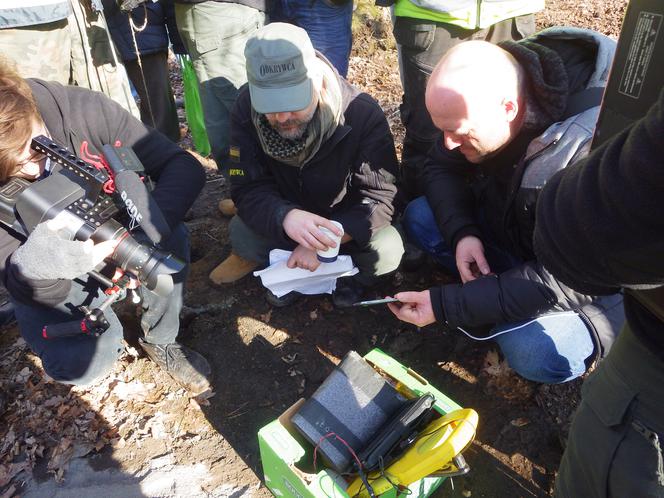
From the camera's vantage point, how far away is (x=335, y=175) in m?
2.80

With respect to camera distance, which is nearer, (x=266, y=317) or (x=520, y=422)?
(x=520, y=422)

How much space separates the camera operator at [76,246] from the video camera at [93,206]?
6 cm

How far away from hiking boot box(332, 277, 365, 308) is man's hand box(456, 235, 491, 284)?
0.85m

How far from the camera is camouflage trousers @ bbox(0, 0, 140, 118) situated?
2.83 m

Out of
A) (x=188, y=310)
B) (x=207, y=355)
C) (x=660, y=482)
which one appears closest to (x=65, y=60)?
(x=188, y=310)

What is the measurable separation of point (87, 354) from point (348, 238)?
1503mm

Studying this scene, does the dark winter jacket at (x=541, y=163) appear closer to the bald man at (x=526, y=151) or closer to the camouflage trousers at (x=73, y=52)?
the bald man at (x=526, y=151)

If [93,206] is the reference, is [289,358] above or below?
below

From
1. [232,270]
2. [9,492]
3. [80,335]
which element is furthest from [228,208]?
[9,492]

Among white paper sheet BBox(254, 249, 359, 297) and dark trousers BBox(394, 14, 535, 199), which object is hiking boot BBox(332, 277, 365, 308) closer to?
white paper sheet BBox(254, 249, 359, 297)

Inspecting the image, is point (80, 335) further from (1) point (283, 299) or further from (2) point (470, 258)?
(2) point (470, 258)

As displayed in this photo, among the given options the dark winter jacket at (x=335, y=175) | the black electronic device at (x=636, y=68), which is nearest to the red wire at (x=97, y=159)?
the dark winter jacket at (x=335, y=175)

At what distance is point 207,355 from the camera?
2.92 m

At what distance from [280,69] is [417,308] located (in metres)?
1.29
